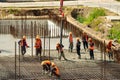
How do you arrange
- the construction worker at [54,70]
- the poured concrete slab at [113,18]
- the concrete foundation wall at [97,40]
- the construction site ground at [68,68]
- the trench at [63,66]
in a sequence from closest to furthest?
the construction worker at [54,70], the construction site ground at [68,68], the trench at [63,66], the concrete foundation wall at [97,40], the poured concrete slab at [113,18]

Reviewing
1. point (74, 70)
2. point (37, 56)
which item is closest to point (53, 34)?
point (37, 56)

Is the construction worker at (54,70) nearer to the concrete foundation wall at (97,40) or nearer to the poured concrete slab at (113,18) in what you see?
the concrete foundation wall at (97,40)

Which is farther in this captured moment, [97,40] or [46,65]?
[97,40]

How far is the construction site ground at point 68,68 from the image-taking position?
25.0m

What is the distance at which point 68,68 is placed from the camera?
88.7 feet

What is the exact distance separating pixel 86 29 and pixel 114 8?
556 inches

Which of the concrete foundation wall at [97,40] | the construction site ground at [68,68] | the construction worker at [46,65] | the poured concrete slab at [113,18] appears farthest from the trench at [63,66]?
the poured concrete slab at [113,18]

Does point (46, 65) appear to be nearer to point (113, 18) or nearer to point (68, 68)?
point (68, 68)

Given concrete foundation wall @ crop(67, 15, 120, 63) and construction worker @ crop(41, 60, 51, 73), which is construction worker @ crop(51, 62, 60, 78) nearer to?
construction worker @ crop(41, 60, 51, 73)

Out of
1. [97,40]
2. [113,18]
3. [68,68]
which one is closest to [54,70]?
[68,68]

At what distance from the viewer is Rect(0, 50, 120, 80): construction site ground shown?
25.0 meters

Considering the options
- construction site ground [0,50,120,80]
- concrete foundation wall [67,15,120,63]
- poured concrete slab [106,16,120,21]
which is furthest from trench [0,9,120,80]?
poured concrete slab [106,16,120,21]

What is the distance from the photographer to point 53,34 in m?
39.8

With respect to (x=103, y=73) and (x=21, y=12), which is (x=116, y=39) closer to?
(x=103, y=73)
